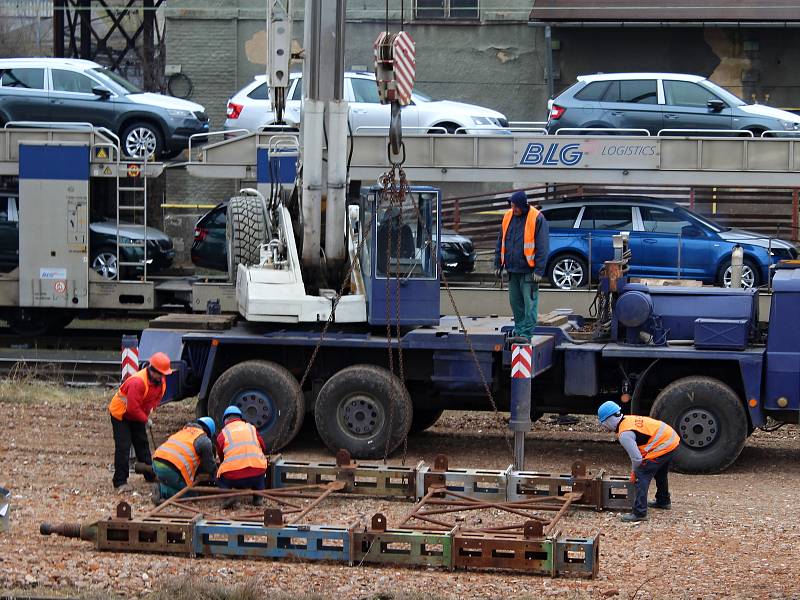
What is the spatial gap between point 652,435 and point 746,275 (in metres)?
8.27

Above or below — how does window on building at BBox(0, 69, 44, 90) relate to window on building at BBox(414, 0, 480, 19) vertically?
below

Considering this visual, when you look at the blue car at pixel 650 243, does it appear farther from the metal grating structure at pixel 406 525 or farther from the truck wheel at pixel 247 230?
the metal grating structure at pixel 406 525

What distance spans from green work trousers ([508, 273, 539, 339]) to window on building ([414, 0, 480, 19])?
1897 cm

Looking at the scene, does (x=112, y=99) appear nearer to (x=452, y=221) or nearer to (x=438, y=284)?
(x=452, y=221)

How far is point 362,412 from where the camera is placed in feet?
46.3

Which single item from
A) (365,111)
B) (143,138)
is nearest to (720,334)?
(365,111)

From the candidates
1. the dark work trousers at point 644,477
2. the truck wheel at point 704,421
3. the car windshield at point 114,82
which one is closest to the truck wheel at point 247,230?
the truck wheel at point 704,421

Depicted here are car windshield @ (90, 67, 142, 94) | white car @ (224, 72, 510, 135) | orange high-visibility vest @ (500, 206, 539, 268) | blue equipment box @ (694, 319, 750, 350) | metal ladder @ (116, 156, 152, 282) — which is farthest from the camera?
car windshield @ (90, 67, 142, 94)

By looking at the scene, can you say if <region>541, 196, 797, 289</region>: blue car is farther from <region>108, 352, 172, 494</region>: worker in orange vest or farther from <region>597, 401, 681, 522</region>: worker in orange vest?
<region>108, 352, 172, 494</region>: worker in orange vest

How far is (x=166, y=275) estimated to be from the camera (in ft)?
74.9

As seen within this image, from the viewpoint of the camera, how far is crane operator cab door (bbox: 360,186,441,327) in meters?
13.9

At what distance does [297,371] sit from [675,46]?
19.1 metres

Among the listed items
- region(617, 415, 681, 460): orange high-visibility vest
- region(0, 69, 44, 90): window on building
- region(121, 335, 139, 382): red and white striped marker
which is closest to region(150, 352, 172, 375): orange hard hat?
region(121, 335, 139, 382): red and white striped marker

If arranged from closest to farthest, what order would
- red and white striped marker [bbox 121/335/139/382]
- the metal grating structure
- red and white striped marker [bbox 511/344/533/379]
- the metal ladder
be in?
the metal grating structure < red and white striped marker [bbox 511/344/533/379] < red and white striped marker [bbox 121/335/139/382] < the metal ladder
